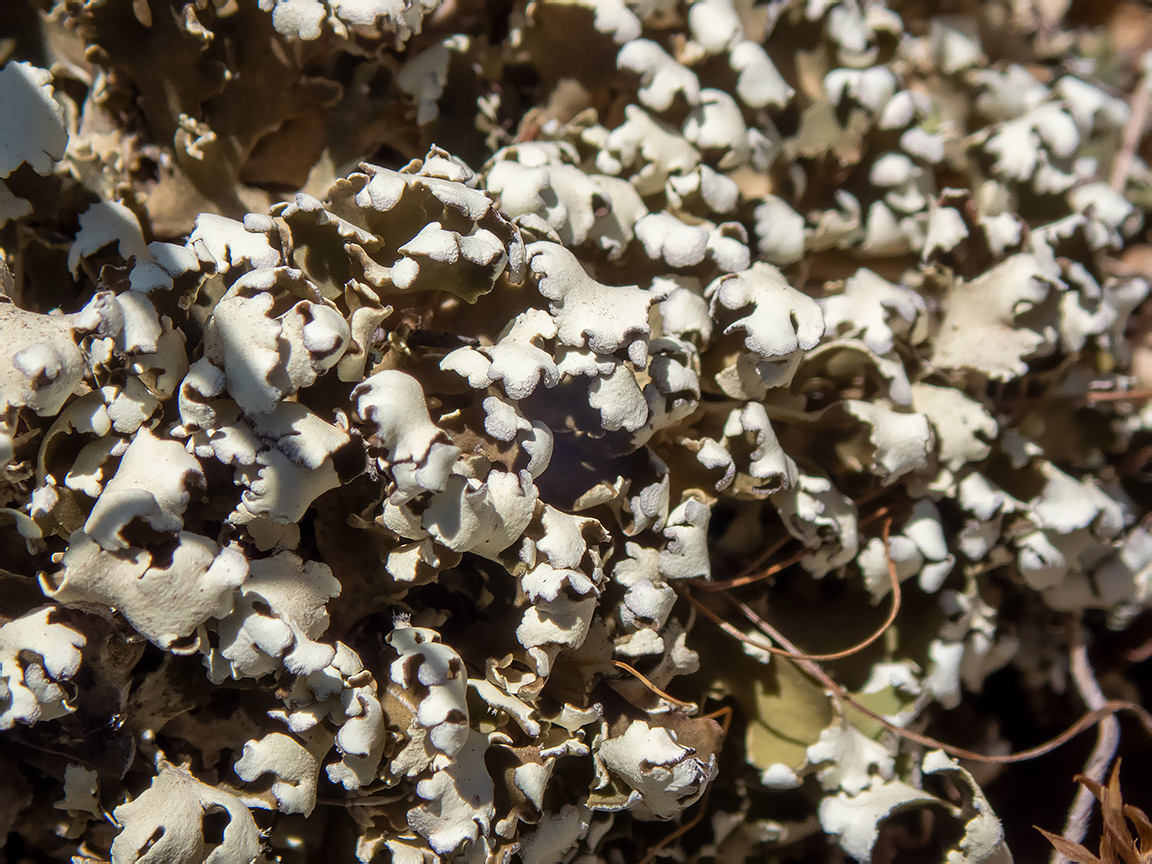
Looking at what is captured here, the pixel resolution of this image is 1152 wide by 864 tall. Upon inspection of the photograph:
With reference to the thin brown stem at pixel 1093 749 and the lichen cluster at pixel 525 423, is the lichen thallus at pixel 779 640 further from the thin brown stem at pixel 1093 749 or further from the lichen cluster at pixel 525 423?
the thin brown stem at pixel 1093 749

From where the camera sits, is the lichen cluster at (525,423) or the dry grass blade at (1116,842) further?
the dry grass blade at (1116,842)

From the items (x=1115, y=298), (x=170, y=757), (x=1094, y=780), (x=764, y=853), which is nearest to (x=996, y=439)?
(x=1115, y=298)

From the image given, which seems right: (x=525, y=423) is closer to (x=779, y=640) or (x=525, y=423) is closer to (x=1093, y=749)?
(x=779, y=640)

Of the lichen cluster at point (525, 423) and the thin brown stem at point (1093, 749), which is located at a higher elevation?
the lichen cluster at point (525, 423)

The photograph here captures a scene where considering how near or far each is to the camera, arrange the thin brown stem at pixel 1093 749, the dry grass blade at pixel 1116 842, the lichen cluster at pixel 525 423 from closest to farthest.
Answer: the lichen cluster at pixel 525 423 < the dry grass blade at pixel 1116 842 < the thin brown stem at pixel 1093 749

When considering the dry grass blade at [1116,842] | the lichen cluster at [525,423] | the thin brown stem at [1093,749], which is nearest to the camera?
the lichen cluster at [525,423]

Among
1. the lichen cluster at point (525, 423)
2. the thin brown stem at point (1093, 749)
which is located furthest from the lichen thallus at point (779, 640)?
the thin brown stem at point (1093, 749)

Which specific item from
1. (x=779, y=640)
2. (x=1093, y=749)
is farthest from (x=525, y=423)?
(x=1093, y=749)

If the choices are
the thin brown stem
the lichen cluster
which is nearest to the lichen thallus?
the lichen cluster

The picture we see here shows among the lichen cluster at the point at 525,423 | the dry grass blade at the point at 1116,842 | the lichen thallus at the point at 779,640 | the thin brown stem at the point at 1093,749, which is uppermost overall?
the lichen cluster at the point at 525,423
